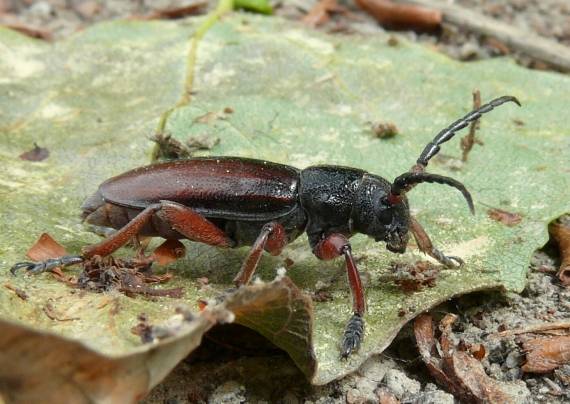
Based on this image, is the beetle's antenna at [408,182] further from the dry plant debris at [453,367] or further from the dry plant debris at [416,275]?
the dry plant debris at [453,367]

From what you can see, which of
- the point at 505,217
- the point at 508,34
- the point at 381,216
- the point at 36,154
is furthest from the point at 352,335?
the point at 508,34

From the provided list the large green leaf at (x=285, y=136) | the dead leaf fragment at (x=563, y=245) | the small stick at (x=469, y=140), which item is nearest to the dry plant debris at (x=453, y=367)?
the large green leaf at (x=285, y=136)

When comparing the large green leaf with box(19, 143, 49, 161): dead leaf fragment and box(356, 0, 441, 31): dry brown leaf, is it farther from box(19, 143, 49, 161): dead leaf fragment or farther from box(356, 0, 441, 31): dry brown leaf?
box(356, 0, 441, 31): dry brown leaf

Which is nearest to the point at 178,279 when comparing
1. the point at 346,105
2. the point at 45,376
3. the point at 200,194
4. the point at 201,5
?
the point at 200,194

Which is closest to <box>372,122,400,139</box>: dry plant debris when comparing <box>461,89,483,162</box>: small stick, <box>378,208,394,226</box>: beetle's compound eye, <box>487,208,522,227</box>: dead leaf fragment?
<box>461,89,483,162</box>: small stick

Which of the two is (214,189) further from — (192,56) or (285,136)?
(192,56)

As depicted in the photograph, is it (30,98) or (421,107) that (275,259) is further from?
(30,98)
